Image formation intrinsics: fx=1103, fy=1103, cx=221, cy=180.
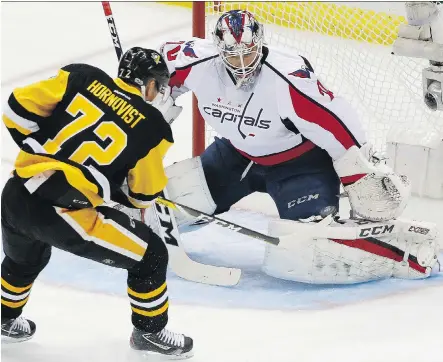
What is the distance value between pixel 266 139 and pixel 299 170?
0.53 ft

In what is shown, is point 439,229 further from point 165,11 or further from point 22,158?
point 165,11

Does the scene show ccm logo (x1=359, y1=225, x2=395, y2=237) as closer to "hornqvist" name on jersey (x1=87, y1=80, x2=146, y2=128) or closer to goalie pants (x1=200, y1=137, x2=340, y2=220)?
goalie pants (x1=200, y1=137, x2=340, y2=220)

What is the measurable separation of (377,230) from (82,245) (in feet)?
3.35

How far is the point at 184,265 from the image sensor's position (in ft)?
10.7

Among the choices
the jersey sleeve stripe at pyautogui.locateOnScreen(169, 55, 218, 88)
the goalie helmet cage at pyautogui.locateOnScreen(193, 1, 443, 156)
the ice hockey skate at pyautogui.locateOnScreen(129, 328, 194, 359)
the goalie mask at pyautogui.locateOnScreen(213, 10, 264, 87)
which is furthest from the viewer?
the goalie helmet cage at pyautogui.locateOnScreen(193, 1, 443, 156)

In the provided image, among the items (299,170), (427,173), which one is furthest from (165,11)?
(299,170)

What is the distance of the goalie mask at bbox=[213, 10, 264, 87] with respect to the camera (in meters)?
3.00

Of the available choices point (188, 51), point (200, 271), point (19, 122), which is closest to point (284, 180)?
point (200, 271)

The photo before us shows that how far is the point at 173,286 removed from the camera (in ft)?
10.5

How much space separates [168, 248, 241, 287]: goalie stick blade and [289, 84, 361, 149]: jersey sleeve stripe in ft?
1.63

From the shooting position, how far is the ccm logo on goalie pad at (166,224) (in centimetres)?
330

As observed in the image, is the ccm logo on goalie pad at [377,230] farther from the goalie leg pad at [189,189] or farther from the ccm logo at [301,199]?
the goalie leg pad at [189,189]

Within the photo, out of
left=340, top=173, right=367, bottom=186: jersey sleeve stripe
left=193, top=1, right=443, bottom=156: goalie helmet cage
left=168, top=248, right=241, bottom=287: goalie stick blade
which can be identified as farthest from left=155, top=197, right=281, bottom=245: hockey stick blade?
left=193, top=1, right=443, bottom=156: goalie helmet cage

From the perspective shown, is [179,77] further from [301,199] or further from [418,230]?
[418,230]
